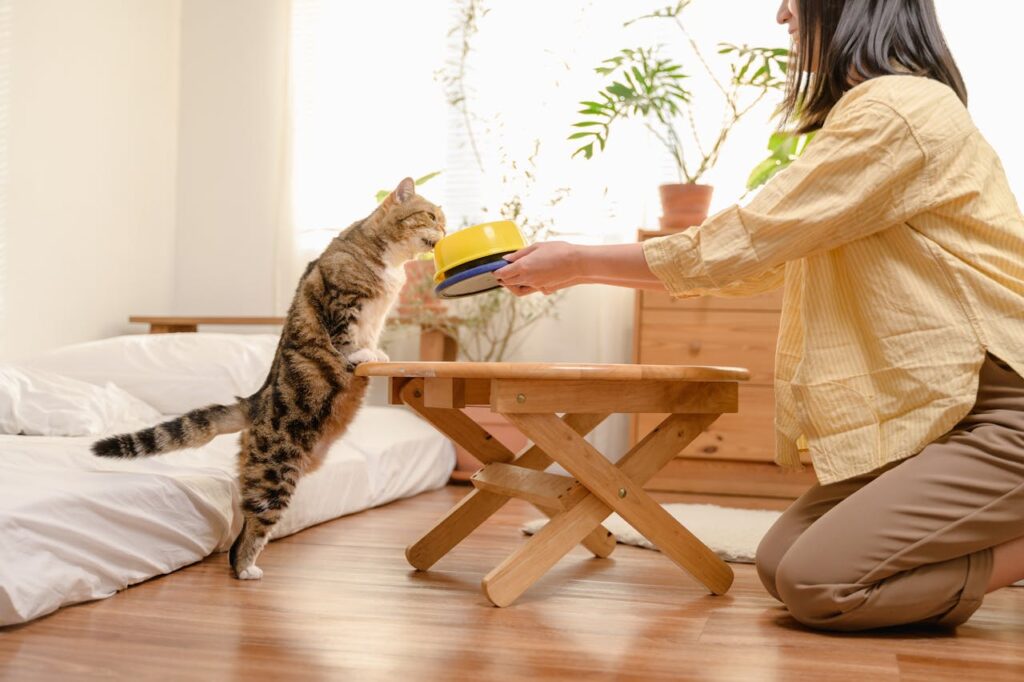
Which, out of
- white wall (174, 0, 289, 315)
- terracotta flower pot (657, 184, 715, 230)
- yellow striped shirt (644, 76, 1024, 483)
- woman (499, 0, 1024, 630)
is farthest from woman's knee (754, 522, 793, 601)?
white wall (174, 0, 289, 315)

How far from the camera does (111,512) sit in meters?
1.82

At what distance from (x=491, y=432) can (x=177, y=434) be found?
6.12 ft

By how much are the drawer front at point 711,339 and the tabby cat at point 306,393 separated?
57.2 inches

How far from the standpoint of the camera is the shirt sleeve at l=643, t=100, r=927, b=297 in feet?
4.93

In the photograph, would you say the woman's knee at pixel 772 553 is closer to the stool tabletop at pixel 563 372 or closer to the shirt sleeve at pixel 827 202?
the stool tabletop at pixel 563 372

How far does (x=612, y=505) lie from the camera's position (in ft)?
5.81

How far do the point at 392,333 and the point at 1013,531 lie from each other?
2774 mm

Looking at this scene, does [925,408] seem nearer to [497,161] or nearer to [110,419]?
[110,419]

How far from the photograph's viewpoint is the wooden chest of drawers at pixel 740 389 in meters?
3.44

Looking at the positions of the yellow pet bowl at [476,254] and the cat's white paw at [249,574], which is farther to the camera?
the cat's white paw at [249,574]

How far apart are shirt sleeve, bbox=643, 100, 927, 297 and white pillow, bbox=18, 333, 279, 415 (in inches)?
74.4

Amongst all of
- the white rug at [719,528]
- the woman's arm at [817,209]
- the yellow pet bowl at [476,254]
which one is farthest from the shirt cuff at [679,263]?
the white rug at [719,528]

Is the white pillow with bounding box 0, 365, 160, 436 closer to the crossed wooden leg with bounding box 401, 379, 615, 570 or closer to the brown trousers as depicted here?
the crossed wooden leg with bounding box 401, 379, 615, 570

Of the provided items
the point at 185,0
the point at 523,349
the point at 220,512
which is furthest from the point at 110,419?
the point at 185,0
